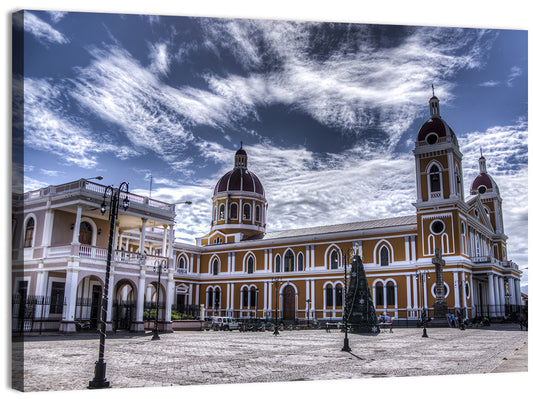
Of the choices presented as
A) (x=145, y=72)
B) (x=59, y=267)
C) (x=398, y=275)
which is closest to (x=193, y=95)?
(x=145, y=72)

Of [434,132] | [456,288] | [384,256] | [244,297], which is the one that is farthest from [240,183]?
[456,288]

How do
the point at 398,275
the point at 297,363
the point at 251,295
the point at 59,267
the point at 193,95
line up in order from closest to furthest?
1. the point at 297,363
2. the point at 193,95
3. the point at 59,267
4. the point at 398,275
5. the point at 251,295

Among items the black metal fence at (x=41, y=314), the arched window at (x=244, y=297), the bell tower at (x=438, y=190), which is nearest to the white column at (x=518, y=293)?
the bell tower at (x=438, y=190)

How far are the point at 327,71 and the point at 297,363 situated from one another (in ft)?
24.6

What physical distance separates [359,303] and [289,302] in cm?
2304

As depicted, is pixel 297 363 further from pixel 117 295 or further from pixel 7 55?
pixel 117 295

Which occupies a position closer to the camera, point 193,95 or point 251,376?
point 251,376

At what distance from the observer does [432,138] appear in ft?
116

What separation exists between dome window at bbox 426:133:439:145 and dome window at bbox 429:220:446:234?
19.1 ft

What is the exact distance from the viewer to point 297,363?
37.9 ft

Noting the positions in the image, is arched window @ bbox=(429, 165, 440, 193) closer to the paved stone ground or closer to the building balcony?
the paved stone ground

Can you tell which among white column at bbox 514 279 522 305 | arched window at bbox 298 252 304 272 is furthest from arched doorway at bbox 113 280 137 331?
white column at bbox 514 279 522 305

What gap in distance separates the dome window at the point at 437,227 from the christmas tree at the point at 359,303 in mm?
15584

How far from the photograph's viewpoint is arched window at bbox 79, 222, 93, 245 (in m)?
23.6
